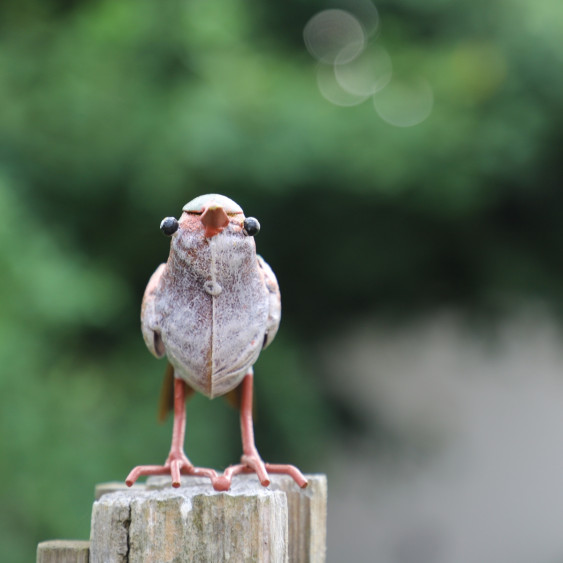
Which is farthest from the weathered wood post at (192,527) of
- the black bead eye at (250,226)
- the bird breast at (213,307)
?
the black bead eye at (250,226)

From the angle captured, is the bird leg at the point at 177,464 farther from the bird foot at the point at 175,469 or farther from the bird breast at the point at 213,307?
the bird breast at the point at 213,307

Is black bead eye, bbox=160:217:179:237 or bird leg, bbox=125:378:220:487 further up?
black bead eye, bbox=160:217:179:237

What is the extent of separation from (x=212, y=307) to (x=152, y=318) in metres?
0.11

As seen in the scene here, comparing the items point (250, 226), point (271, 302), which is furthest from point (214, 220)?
point (271, 302)

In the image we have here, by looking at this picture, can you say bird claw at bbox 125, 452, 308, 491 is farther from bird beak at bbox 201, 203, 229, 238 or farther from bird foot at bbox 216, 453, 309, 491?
bird beak at bbox 201, 203, 229, 238

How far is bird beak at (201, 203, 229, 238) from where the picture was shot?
3.35ft

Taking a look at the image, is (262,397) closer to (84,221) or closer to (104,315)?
(104,315)

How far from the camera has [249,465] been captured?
1158 millimetres

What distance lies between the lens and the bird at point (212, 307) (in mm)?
1052

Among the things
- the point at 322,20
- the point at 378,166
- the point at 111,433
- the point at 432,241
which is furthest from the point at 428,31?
the point at 111,433

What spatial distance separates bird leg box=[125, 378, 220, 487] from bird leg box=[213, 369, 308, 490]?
2cm

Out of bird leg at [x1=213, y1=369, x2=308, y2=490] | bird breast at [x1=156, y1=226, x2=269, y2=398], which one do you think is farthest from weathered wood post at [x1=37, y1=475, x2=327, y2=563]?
bird breast at [x1=156, y1=226, x2=269, y2=398]

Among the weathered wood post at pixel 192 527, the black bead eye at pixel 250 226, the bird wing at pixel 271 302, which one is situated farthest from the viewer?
the bird wing at pixel 271 302

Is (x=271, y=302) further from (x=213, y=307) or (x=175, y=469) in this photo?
(x=175, y=469)
